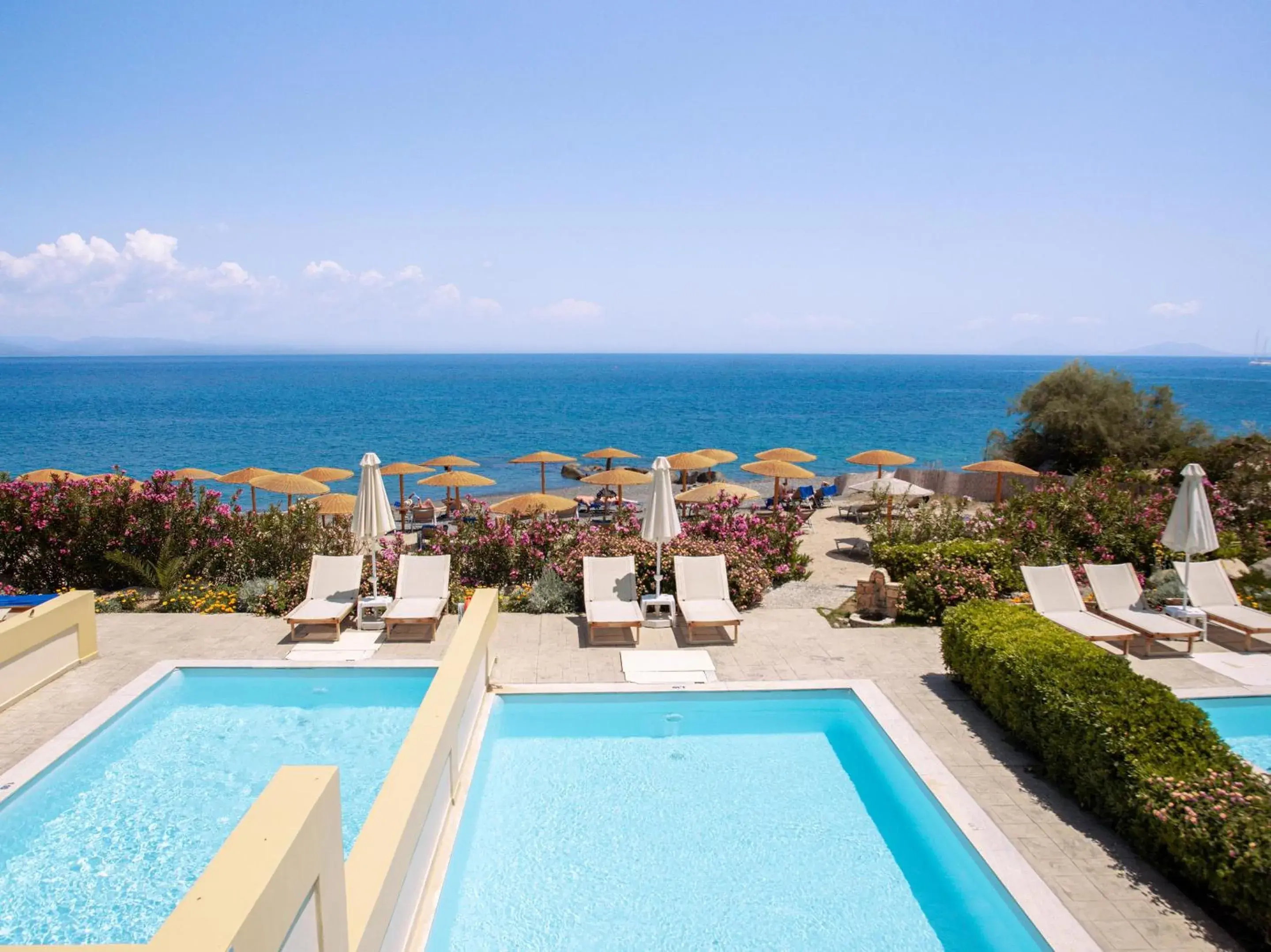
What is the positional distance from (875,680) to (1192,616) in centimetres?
425

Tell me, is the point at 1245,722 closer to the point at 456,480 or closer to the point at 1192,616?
the point at 1192,616

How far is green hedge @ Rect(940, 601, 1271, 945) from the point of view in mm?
4531

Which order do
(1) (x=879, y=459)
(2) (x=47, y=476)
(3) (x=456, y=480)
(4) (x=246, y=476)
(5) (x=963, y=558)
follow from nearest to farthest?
1. (5) (x=963, y=558)
2. (2) (x=47, y=476)
3. (4) (x=246, y=476)
4. (3) (x=456, y=480)
5. (1) (x=879, y=459)

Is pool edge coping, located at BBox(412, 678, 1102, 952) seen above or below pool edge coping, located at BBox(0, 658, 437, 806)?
below

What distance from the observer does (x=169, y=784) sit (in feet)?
20.9

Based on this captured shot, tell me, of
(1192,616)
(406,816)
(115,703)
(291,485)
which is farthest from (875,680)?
(291,485)

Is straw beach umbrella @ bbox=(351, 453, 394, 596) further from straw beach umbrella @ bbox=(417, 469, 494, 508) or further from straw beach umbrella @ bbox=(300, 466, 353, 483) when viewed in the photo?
straw beach umbrella @ bbox=(300, 466, 353, 483)

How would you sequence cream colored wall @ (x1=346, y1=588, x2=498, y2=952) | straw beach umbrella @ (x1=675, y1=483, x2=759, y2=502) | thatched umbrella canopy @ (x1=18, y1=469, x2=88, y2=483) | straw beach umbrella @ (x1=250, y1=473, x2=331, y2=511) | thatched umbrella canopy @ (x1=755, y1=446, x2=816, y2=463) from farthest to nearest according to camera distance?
thatched umbrella canopy @ (x1=755, y1=446, x2=816, y2=463) → straw beach umbrella @ (x1=250, y1=473, x2=331, y2=511) → straw beach umbrella @ (x1=675, y1=483, x2=759, y2=502) → thatched umbrella canopy @ (x1=18, y1=469, x2=88, y2=483) → cream colored wall @ (x1=346, y1=588, x2=498, y2=952)

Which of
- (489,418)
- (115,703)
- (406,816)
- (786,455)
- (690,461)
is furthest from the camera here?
(489,418)

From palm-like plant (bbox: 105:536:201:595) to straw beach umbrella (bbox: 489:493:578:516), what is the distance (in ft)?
14.4

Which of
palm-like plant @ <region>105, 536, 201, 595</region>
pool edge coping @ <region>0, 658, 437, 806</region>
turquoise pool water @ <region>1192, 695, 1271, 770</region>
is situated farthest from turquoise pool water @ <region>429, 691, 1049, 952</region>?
palm-like plant @ <region>105, 536, 201, 595</region>

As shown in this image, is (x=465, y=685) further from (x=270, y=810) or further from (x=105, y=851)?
(x=270, y=810)

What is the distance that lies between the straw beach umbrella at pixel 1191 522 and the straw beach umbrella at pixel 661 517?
5.89 metres

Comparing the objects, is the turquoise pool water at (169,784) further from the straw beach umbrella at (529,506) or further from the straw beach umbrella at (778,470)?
the straw beach umbrella at (778,470)
